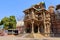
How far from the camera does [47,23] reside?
38125 mm

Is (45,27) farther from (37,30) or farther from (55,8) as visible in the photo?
(55,8)

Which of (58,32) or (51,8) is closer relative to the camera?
(58,32)

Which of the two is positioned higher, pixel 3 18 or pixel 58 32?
pixel 3 18

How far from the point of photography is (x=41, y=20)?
38219 mm

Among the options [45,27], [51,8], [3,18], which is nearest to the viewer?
[45,27]

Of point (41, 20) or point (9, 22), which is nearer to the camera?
point (41, 20)

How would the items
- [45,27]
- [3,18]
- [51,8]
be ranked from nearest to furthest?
[45,27], [51,8], [3,18]

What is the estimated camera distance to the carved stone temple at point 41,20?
3744 centimetres

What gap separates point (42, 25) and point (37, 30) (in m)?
2.01

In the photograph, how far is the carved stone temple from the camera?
37438mm

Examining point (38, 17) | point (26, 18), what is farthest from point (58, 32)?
point (26, 18)

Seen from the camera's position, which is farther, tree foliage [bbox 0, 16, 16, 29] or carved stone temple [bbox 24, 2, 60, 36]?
tree foliage [bbox 0, 16, 16, 29]

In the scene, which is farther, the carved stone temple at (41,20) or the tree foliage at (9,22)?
the tree foliage at (9,22)

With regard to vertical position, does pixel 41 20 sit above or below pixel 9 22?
below
